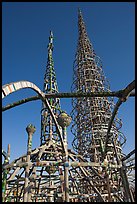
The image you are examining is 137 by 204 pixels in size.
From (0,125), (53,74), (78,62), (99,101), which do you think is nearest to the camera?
(0,125)

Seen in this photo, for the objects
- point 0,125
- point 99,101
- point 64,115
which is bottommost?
point 0,125

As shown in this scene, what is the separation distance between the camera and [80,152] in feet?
102

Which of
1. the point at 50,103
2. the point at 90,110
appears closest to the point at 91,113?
the point at 90,110

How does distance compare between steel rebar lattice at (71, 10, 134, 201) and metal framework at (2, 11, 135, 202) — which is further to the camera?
steel rebar lattice at (71, 10, 134, 201)

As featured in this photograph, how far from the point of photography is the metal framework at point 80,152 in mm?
12586

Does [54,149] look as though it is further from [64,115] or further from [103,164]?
[103,164]

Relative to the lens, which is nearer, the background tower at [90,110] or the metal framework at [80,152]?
the metal framework at [80,152]

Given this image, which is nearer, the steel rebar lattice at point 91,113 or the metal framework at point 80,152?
the metal framework at point 80,152

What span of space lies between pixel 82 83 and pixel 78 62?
17.8ft

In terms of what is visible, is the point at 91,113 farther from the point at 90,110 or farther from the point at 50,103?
the point at 50,103

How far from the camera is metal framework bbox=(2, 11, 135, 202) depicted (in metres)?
12.6

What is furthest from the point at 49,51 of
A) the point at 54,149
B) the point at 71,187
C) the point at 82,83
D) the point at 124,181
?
the point at 124,181

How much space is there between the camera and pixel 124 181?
13.4 meters

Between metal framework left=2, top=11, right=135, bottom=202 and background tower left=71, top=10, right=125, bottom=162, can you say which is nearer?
metal framework left=2, top=11, right=135, bottom=202
